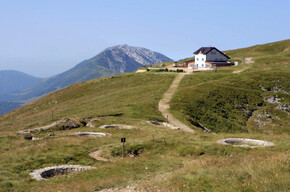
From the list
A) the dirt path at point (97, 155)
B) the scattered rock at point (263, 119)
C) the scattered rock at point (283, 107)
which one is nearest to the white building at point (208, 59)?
the scattered rock at point (283, 107)

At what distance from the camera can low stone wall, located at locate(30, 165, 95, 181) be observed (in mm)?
21583

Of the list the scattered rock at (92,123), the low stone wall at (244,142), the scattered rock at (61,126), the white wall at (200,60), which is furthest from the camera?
the white wall at (200,60)

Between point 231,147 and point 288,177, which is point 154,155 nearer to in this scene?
point 231,147

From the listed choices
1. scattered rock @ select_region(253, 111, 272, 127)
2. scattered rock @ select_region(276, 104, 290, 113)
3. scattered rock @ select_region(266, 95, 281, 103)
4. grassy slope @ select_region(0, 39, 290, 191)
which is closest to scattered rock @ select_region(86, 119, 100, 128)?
grassy slope @ select_region(0, 39, 290, 191)

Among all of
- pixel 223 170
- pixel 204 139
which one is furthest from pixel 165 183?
pixel 204 139

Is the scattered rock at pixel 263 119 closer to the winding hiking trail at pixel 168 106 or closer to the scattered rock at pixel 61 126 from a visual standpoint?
the winding hiking trail at pixel 168 106

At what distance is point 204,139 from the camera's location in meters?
35.4

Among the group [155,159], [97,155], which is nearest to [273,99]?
[155,159]

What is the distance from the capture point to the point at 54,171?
23.0m

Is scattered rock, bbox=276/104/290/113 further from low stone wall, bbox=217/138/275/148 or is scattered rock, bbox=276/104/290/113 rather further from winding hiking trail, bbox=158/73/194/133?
low stone wall, bbox=217/138/275/148

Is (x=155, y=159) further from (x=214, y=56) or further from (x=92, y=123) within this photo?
(x=214, y=56)

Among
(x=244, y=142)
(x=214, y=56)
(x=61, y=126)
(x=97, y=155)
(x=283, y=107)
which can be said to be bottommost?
(x=283, y=107)

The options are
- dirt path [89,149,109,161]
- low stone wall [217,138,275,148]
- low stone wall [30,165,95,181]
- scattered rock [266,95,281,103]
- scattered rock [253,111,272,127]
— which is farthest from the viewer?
scattered rock [266,95,281,103]

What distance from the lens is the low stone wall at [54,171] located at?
70.8ft
